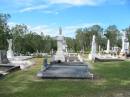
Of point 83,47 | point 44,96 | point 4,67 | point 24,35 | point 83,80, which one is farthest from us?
point 83,47

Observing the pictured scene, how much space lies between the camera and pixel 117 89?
49.4ft

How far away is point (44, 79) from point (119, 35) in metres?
109

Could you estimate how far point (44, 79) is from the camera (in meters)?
18.9

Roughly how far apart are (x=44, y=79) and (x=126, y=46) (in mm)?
39553

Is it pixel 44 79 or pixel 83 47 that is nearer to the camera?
pixel 44 79

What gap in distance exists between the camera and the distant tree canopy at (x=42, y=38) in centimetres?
6286

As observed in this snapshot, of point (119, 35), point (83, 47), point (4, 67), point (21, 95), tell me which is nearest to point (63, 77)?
point (21, 95)

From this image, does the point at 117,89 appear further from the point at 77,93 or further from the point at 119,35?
the point at 119,35

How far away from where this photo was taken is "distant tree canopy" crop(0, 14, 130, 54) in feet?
206

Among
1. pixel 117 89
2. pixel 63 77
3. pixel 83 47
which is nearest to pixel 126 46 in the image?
pixel 63 77

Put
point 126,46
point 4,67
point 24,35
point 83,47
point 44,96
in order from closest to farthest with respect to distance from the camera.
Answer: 1. point 44,96
2. point 4,67
3. point 126,46
4. point 24,35
5. point 83,47

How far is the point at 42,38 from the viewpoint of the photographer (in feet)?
323

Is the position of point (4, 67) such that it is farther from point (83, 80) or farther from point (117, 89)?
point (117, 89)

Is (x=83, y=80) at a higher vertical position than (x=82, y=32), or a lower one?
lower
